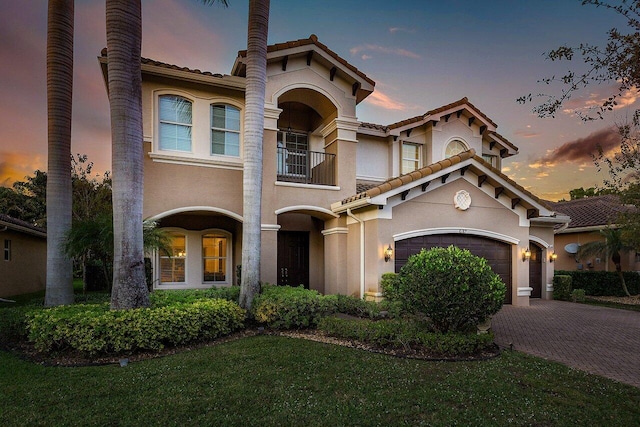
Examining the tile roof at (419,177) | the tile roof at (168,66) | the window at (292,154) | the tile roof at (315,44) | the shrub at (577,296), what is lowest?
the shrub at (577,296)

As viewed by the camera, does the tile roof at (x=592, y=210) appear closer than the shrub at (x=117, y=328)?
No

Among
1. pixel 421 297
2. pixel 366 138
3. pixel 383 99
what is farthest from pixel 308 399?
pixel 383 99

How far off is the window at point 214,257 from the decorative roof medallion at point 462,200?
881cm

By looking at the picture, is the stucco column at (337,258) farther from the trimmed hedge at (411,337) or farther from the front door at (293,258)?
the trimmed hedge at (411,337)

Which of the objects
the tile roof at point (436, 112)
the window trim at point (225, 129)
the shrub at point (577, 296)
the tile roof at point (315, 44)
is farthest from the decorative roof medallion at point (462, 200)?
the window trim at point (225, 129)

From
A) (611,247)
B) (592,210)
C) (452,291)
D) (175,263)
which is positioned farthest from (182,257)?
(592,210)

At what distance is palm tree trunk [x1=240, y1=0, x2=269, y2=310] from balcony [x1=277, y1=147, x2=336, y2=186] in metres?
3.90

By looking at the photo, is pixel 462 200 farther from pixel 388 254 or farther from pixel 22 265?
pixel 22 265

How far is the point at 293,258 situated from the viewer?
14906 millimetres

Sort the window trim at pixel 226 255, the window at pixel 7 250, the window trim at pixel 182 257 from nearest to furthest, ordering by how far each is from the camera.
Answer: the window trim at pixel 182 257
the window trim at pixel 226 255
the window at pixel 7 250

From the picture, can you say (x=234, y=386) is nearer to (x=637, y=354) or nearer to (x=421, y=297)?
(x=421, y=297)

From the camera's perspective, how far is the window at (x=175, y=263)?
13359 mm

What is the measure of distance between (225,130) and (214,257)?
5.04 m

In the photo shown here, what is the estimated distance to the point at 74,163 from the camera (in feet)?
79.5
